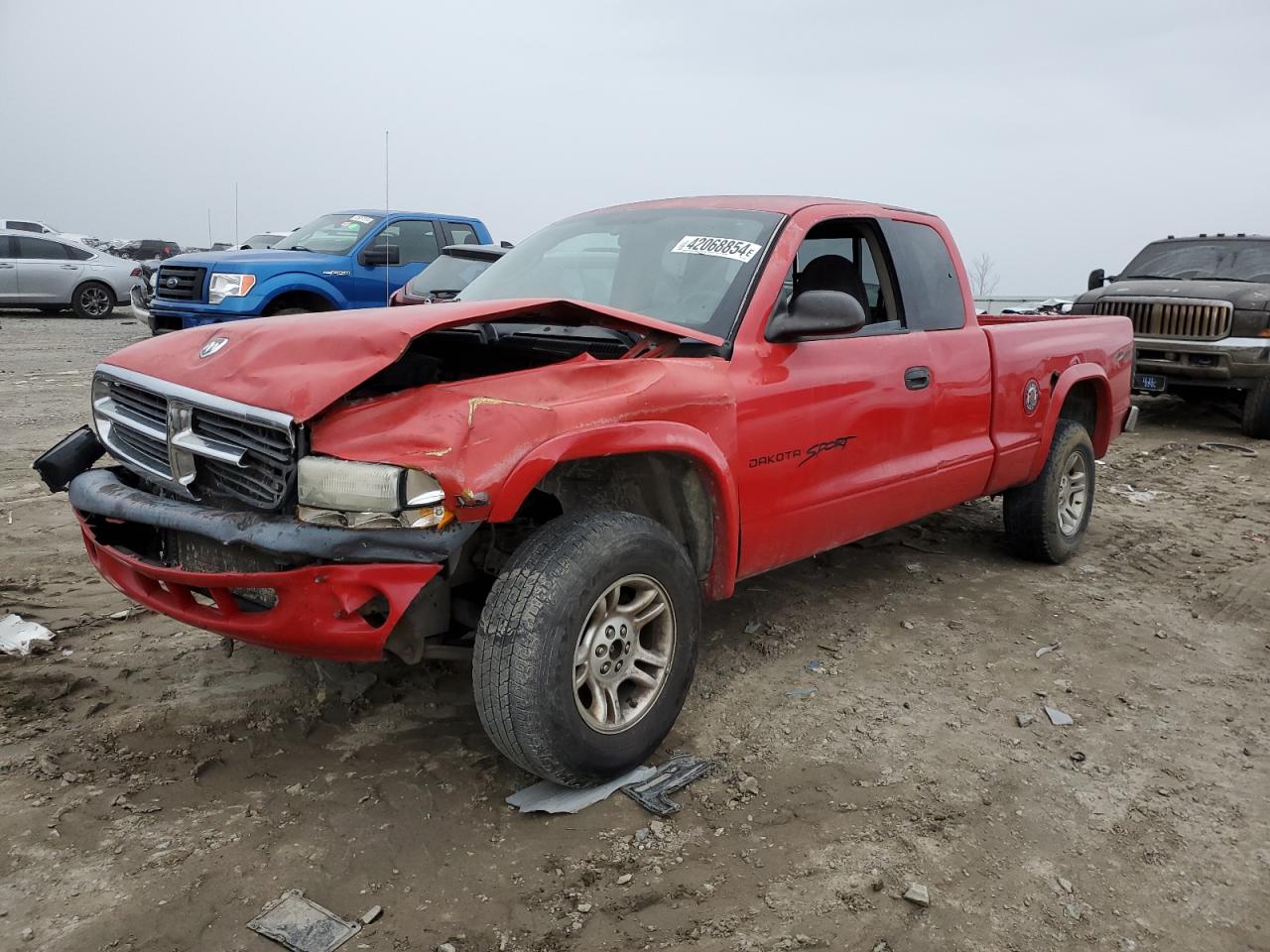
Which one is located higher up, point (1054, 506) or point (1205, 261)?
point (1205, 261)

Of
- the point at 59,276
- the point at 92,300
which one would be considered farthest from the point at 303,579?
the point at 92,300

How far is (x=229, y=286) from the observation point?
985cm

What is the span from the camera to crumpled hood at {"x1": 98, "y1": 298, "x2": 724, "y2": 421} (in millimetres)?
2664

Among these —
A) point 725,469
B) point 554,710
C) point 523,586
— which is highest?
point 725,469

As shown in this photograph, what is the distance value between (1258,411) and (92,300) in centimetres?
1880

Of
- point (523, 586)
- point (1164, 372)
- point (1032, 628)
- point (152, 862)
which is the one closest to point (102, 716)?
point (152, 862)

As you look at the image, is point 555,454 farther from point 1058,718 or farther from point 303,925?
point 1058,718

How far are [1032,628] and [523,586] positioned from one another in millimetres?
2719

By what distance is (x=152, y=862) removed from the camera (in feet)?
8.42

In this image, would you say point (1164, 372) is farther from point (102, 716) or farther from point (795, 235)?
point (102, 716)

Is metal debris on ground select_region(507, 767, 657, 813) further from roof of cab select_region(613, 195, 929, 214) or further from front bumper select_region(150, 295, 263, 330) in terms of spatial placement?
front bumper select_region(150, 295, 263, 330)

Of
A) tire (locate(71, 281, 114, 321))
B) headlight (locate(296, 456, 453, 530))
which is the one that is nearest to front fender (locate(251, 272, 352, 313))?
headlight (locate(296, 456, 453, 530))

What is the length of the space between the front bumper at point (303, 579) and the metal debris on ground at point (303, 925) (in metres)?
0.61

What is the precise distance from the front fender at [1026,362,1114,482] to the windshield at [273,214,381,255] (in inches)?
308
